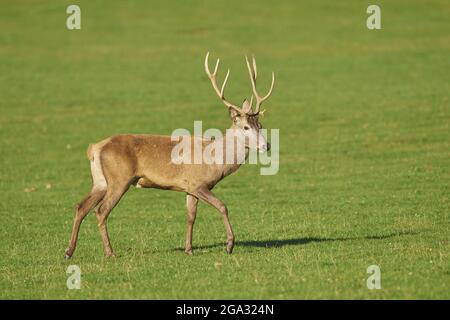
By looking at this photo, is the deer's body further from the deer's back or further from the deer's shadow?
the deer's shadow

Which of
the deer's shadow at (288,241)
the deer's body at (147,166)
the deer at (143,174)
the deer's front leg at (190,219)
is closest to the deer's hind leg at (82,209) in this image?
the deer at (143,174)

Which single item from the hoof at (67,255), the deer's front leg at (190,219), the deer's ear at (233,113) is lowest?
the hoof at (67,255)

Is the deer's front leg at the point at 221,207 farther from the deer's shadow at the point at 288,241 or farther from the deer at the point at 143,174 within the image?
the deer's shadow at the point at 288,241

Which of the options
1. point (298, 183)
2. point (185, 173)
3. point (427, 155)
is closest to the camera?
point (185, 173)

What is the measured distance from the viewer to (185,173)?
497 inches

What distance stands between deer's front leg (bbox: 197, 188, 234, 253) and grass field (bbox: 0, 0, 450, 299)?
0.25 meters

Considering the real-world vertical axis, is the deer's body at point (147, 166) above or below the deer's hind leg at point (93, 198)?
above

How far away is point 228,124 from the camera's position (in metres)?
26.6

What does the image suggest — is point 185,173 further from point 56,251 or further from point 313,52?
point 313,52

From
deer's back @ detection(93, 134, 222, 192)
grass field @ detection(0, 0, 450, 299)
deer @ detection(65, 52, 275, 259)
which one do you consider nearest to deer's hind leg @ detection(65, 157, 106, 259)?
deer @ detection(65, 52, 275, 259)

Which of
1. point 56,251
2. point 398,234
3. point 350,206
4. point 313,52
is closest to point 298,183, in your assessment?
point 350,206

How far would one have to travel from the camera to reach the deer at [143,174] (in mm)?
12359

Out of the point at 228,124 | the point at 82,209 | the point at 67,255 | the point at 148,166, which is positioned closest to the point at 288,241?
the point at 148,166
